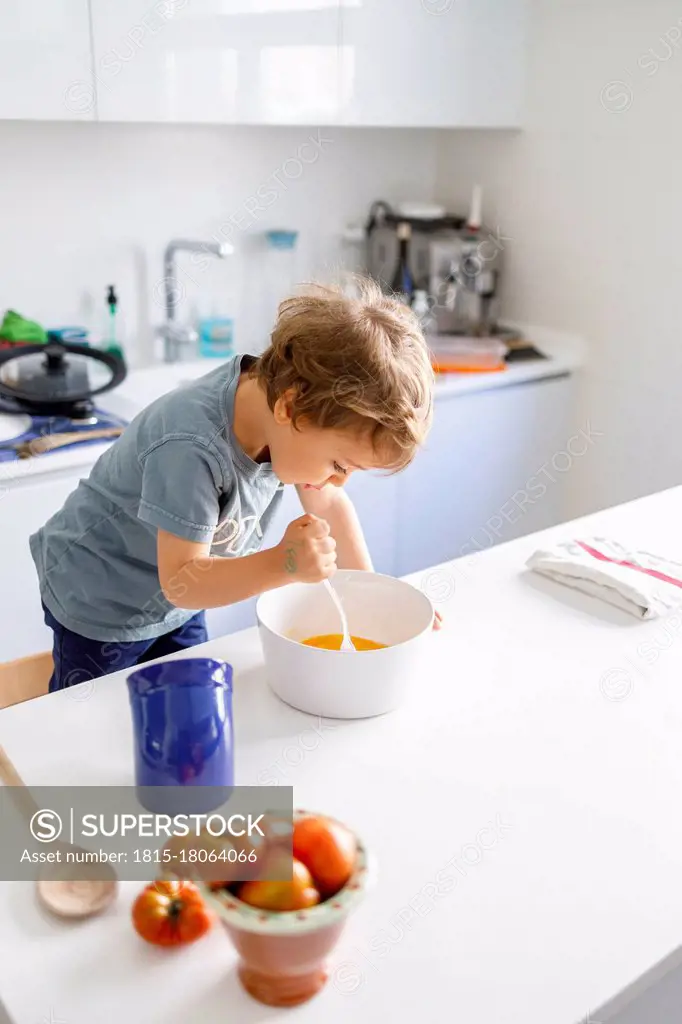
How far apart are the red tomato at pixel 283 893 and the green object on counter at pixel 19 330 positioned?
1.79 metres

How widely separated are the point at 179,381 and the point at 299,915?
193 cm

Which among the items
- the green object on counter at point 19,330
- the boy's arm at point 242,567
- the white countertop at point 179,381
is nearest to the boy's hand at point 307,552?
the boy's arm at point 242,567

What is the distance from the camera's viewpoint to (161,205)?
2.54 meters

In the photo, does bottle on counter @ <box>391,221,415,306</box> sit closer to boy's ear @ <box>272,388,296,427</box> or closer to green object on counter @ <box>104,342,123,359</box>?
green object on counter @ <box>104,342,123,359</box>

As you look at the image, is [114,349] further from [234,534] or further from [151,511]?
[151,511]

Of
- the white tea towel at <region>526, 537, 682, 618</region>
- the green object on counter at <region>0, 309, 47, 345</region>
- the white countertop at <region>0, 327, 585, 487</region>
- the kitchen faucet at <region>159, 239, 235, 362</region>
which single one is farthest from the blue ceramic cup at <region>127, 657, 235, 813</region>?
the kitchen faucet at <region>159, 239, 235, 362</region>

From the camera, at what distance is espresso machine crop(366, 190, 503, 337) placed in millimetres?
2797

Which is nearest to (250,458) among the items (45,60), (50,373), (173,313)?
(50,373)

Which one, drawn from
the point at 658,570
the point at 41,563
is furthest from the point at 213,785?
the point at 658,570

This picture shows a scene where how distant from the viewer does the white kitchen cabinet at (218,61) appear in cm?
200

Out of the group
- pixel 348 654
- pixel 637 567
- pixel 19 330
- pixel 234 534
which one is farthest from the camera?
pixel 19 330

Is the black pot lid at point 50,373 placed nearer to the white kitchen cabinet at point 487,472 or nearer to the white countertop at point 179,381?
the white countertop at point 179,381

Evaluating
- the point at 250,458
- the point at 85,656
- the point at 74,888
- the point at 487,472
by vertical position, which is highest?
the point at 250,458

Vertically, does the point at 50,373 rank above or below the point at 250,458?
below
